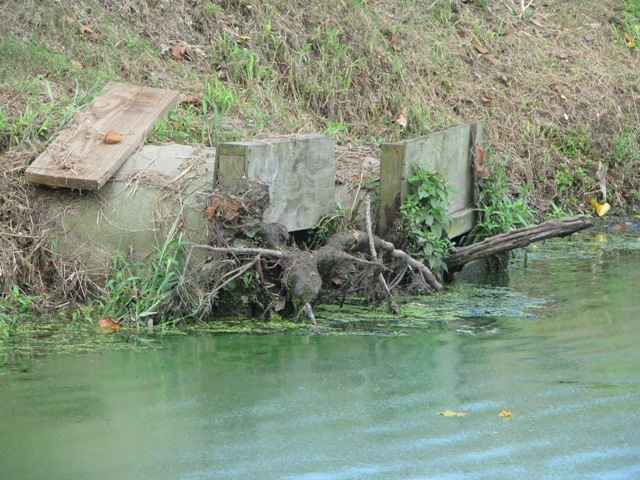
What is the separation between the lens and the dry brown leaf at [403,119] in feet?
30.0

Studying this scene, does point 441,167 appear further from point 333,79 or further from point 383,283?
point 333,79

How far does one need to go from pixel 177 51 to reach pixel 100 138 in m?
2.64

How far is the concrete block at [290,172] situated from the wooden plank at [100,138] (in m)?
0.77

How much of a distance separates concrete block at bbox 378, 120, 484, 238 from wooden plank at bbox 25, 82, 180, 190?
159 cm

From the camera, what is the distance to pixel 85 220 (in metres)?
6.06

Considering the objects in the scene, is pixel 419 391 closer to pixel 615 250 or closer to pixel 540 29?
pixel 615 250

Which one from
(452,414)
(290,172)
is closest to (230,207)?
(290,172)

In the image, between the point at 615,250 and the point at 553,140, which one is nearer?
the point at 615,250

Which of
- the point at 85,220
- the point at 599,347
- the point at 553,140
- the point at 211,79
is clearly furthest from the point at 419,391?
the point at 553,140

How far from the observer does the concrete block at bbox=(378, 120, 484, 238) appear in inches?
257

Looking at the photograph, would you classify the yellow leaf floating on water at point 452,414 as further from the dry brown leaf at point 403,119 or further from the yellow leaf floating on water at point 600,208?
the yellow leaf floating on water at point 600,208

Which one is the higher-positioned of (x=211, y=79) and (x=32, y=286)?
(x=211, y=79)

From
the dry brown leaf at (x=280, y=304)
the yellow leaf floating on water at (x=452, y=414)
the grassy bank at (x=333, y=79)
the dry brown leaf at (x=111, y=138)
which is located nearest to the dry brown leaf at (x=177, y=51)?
the grassy bank at (x=333, y=79)

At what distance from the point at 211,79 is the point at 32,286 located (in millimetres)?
3137
